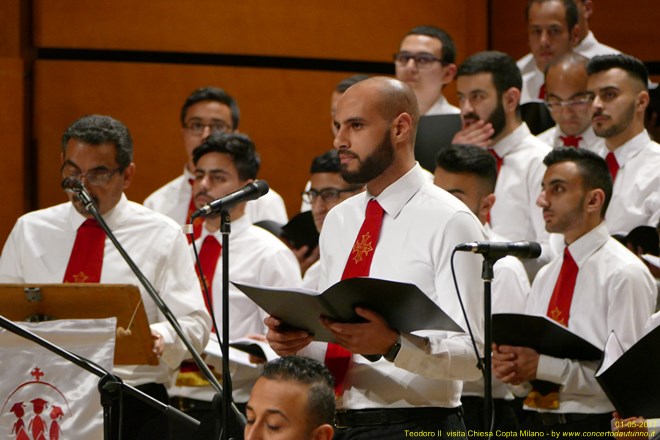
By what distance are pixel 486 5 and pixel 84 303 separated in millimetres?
4571

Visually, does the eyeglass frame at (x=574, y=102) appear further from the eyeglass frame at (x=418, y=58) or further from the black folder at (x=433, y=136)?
the eyeglass frame at (x=418, y=58)

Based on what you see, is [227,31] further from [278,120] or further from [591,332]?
[591,332]

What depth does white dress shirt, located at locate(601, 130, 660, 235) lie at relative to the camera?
15.9ft

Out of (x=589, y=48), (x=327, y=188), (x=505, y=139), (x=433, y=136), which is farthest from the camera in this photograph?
(x=589, y=48)

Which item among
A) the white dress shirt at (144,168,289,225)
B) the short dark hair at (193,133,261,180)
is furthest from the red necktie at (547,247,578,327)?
the white dress shirt at (144,168,289,225)

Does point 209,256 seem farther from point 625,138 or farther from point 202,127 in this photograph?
point 625,138

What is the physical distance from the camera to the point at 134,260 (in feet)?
13.4

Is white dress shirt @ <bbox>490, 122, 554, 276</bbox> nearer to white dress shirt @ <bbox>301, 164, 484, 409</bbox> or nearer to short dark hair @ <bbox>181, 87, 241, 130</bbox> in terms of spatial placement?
short dark hair @ <bbox>181, 87, 241, 130</bbox>

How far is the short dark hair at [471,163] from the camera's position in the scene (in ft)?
14.9

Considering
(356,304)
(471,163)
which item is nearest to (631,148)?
(471,163)

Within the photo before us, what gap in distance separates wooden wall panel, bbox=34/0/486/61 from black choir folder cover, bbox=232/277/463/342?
12.7 feet

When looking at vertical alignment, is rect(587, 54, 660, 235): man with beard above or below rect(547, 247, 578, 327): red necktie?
above

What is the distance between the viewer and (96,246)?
411cm

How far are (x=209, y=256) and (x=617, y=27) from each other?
335 centimetres
